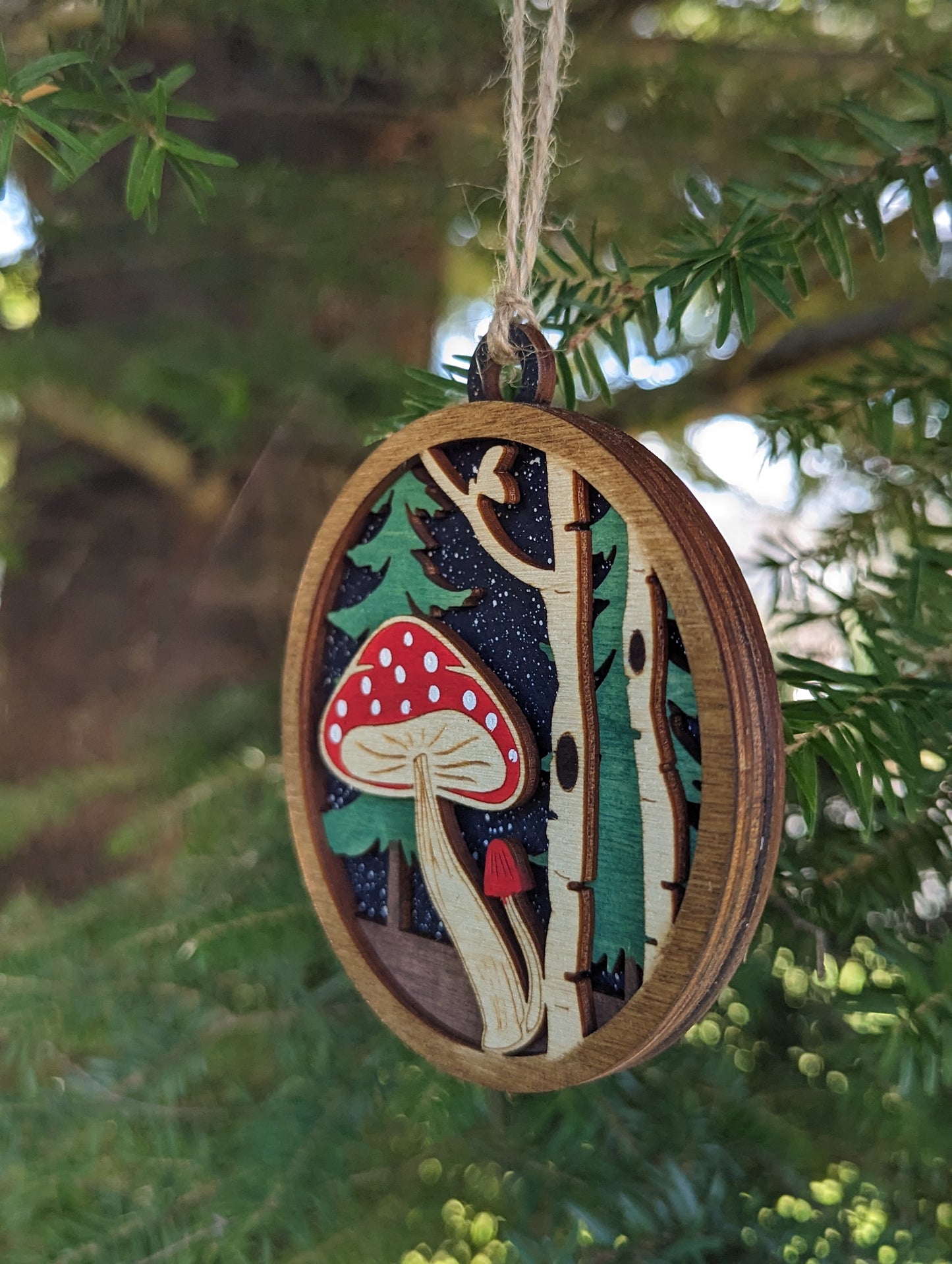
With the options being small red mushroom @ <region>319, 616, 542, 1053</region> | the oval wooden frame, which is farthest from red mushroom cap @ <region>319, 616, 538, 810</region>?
the oval wooden frame

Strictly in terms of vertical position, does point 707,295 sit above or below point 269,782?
above

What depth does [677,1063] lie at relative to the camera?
2.11 ft

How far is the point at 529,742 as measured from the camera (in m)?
0.47

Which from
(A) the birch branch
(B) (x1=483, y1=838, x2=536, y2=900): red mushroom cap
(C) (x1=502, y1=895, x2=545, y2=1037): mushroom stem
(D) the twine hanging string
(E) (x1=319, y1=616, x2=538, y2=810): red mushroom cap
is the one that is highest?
(D) the twine hanging string

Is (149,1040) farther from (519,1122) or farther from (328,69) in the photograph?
(328,69)

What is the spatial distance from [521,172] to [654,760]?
286 mm

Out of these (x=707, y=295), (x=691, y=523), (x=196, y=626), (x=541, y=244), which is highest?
(x=707, y=295)

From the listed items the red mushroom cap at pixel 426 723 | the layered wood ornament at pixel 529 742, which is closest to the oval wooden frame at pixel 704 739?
the layered wood ornament at pixel 529 742

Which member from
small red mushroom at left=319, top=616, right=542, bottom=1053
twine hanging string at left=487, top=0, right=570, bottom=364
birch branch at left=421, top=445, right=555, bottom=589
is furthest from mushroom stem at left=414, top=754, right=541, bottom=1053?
twine hanging string at left=487, top=0, right=570, bottom=364

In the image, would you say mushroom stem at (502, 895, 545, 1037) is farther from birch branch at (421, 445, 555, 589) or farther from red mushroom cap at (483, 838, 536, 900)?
birch branch at (421, 445, 555, 589)

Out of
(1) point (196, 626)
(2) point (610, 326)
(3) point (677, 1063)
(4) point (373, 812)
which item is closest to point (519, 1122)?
(3) point (677, 1063)

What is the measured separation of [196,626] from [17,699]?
0.78 feet

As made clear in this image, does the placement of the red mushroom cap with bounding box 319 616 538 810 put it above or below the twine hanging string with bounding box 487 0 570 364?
below

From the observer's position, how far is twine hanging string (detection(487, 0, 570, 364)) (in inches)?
16.2
